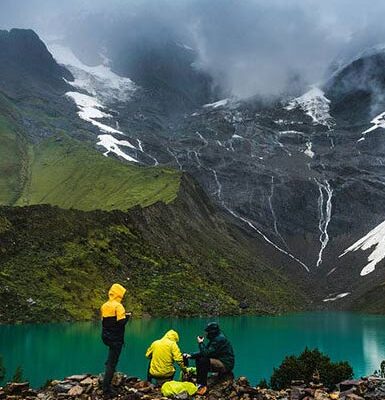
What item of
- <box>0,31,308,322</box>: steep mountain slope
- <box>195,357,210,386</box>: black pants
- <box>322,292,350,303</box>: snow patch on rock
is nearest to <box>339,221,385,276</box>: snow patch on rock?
<box>322,292,350,303</box>: snow patch on rock

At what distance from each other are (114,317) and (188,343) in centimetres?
4834

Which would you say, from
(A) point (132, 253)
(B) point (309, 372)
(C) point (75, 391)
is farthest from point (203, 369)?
(A) point (132, 253)

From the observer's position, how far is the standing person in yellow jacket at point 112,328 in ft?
61.5

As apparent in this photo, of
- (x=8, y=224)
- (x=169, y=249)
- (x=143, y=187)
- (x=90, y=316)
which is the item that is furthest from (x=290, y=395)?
(x=143, y=187)

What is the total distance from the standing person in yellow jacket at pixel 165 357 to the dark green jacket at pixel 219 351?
2.10 feet

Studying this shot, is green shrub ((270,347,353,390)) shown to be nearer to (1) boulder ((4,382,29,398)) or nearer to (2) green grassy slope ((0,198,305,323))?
(1) boulder ((4,382,29,398))

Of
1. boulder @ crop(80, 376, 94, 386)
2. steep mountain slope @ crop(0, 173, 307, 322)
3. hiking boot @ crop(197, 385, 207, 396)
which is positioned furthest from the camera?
steep mountain slope @ crop(0, 173, 307, 322)

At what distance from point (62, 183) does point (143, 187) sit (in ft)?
112

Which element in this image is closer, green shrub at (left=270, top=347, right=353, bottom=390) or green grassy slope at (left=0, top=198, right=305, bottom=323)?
green shrub at (left=270, top=347, right=353, bottom=390)

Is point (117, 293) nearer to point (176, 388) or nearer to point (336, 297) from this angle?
point (176, 388)

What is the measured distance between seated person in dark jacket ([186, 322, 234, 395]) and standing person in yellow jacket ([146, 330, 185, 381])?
60 cm

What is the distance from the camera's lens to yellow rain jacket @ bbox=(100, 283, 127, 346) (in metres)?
18.7

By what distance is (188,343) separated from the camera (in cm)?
6538

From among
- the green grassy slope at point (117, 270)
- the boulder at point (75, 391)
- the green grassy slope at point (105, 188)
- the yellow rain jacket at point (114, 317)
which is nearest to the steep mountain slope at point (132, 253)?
the green grassy slope at point (117, 270)
